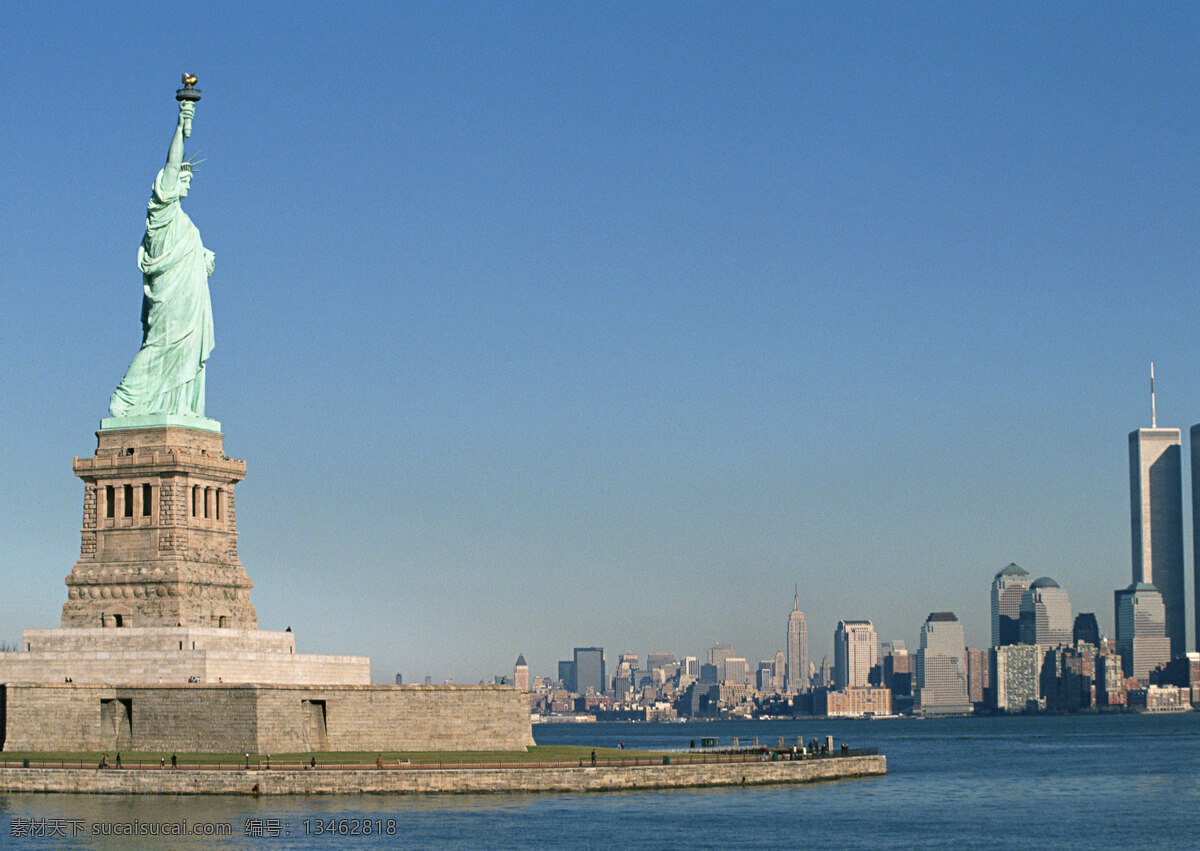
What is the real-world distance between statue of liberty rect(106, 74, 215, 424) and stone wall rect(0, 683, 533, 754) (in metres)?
12.5

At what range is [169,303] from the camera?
81.1m

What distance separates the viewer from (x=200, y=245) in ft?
269

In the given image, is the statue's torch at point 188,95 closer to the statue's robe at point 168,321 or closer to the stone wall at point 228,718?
the statue's robe at point 168,321

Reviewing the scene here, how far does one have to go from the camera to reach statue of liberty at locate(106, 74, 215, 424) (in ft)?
265

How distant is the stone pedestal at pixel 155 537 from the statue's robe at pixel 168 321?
144 centimetres

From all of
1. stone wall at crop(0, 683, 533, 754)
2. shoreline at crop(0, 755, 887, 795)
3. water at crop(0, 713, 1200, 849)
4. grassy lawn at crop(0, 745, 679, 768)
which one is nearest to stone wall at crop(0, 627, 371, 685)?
stone wall at crop(0, 683, 533, 754)

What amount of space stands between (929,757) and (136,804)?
76.4 metres

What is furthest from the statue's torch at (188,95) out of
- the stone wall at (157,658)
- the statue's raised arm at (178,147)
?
the stone wall at (157,658)

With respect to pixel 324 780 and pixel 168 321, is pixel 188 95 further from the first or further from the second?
pixel 324 780

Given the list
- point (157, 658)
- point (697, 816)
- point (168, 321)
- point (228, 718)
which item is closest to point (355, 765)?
point (228, 718)

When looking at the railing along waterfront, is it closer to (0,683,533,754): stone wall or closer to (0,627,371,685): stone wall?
(0,683,533,754): stone wall

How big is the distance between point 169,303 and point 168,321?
734 mm

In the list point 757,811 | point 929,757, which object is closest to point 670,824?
point 757,811

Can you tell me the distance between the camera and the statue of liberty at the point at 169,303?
265 ft
